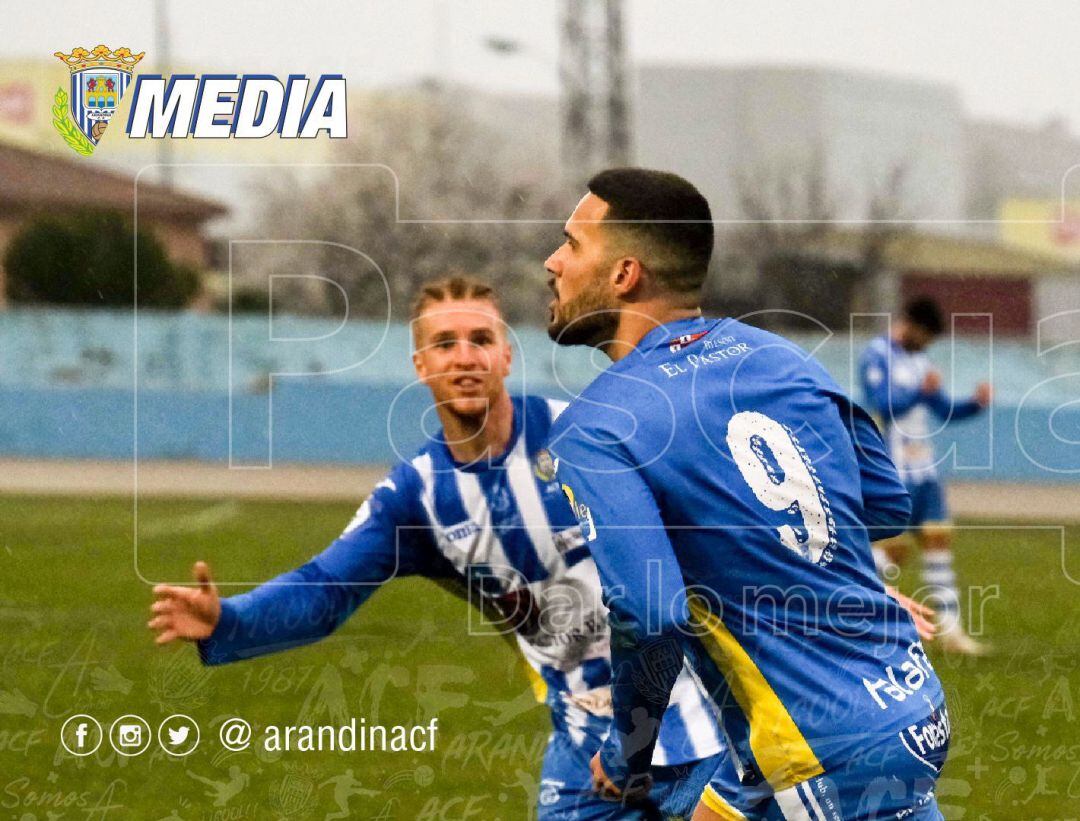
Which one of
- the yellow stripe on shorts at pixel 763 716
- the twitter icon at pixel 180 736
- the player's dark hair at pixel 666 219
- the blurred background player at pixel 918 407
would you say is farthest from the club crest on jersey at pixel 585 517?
the blurred background player at pixel 918 407

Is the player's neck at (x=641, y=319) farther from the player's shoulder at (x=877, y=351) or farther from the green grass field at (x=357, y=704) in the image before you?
the player's shoulder at (x=877, y=351)

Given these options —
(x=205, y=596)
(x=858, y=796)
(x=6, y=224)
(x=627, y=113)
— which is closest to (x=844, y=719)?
(x=858, y=796)

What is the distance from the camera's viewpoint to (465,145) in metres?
20.1

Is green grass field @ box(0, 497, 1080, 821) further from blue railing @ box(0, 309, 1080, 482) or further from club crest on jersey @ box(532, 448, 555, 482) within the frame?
blue railing @ box(0, 309, 1080, 482)

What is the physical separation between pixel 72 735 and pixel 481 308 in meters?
3.98

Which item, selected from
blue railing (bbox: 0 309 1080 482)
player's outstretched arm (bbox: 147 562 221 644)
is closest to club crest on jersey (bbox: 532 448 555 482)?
player's outstretched arm (bbox: 147 562 221 644)

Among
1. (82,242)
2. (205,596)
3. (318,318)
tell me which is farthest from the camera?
(82,242)

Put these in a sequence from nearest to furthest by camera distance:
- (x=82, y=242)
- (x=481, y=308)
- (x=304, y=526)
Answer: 1. (x=481, y=308)
2. (x=82, y=242)
3. (x=304, y=526)

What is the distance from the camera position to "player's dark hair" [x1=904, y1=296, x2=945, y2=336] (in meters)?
10.2

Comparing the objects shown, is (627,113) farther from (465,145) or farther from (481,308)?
(481,308)

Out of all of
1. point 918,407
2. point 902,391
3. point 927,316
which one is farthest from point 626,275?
point 918,407

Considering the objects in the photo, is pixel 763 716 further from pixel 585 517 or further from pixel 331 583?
pixel 331 583

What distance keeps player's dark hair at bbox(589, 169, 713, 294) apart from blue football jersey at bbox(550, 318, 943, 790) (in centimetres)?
19

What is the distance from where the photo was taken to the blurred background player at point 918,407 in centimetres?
1027
